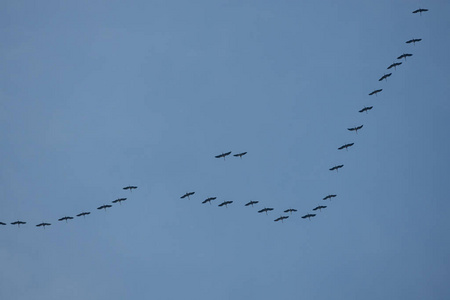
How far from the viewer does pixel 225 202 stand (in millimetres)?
176750
